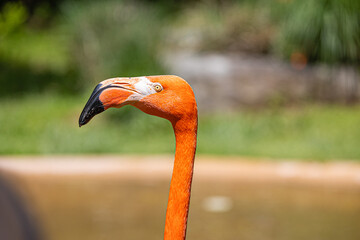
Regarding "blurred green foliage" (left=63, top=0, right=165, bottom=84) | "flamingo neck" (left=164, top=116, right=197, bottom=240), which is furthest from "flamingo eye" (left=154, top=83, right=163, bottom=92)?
"blurred green foliage" (left=63, top=0, right=165, bottom=84)

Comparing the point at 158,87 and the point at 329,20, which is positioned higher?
the point at 329,20

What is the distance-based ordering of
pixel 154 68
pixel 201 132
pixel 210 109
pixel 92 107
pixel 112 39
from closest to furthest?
pixel 92 107, pixel 201 132, pixel 154 68, pixel 210 109, pixel 112 39

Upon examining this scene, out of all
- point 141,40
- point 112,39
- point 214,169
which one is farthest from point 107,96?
point 112,39

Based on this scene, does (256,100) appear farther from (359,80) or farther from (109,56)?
(109,56)

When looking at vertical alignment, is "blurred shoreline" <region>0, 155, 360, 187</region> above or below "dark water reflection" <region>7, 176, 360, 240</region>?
above

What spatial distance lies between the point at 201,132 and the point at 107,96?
4224 mm

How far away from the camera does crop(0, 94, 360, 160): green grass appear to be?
475 centimetres

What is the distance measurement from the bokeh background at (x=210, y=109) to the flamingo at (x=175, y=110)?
128cm

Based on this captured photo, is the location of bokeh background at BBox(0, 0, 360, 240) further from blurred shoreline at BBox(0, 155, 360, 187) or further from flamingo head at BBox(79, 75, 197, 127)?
flamingo head at BBox(79, 75, 197, 127)

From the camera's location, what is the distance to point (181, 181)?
5.10ft

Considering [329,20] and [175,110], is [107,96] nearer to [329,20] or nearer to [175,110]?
[175,110]

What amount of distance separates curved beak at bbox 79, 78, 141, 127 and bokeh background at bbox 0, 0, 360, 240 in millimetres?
1417

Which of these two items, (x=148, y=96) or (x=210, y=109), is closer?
(x=148, y=96)

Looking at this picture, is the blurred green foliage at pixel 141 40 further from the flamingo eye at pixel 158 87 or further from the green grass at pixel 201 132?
the flamingo eye at pixel 158 87
